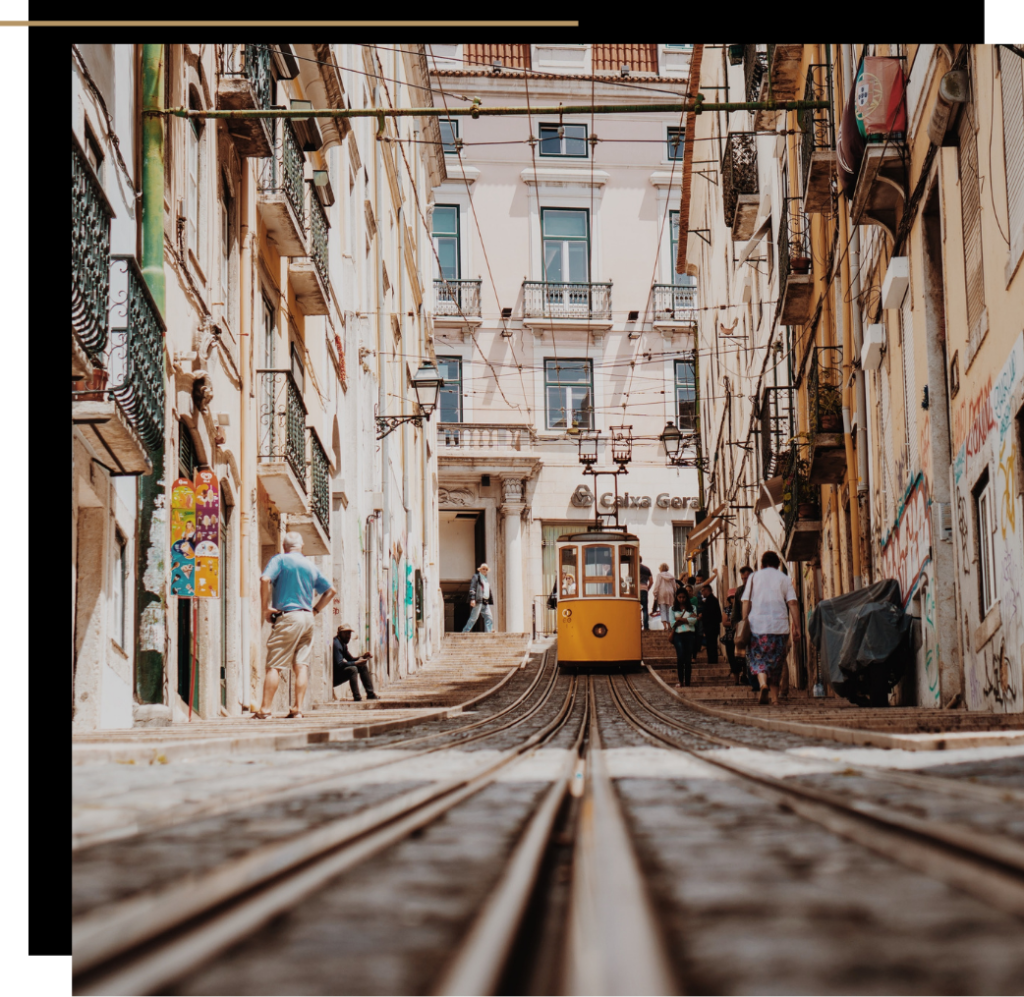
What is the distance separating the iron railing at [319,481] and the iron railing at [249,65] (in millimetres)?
3828

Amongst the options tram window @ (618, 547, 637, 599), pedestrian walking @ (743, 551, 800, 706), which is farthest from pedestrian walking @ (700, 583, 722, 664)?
pedestrian walking @ (743, 551, 800, 706)

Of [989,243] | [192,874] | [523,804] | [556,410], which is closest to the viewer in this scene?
[192,874]

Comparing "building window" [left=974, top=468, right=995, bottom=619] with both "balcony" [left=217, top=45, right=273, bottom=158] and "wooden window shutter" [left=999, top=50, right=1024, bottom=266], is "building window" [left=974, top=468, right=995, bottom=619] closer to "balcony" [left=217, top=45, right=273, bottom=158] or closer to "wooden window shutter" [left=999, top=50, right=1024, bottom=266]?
"wooden window shutter" [left=999, top=50, right=1024, bottom=266]

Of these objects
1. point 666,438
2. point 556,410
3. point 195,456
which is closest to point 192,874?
point 195,456

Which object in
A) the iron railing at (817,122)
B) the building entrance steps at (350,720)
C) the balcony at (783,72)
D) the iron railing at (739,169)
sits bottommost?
the building entrance steps at (350,720)

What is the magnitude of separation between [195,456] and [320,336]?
6671 millimetres

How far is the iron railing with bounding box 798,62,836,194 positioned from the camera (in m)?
14.4

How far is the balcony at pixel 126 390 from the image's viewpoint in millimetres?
7445

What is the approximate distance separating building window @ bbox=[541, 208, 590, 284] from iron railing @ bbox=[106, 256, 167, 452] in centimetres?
2811

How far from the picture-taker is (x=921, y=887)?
7.41 feet

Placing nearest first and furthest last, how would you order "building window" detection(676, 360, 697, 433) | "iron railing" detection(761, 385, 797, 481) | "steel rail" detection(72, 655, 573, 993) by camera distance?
"steel rail" detection(72, 655, 573, 993) → "iron railing" detection(761, 385, 797, 481) → "building window" detection(676, 360, 697, 433)

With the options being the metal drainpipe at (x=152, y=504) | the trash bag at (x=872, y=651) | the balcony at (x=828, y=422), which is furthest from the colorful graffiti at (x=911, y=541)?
the metal drainpipe at (x=152, y=504)

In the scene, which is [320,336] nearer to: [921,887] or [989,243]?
[989,243]

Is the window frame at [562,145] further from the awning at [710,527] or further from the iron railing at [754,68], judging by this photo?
the iron railing at [754,68]
